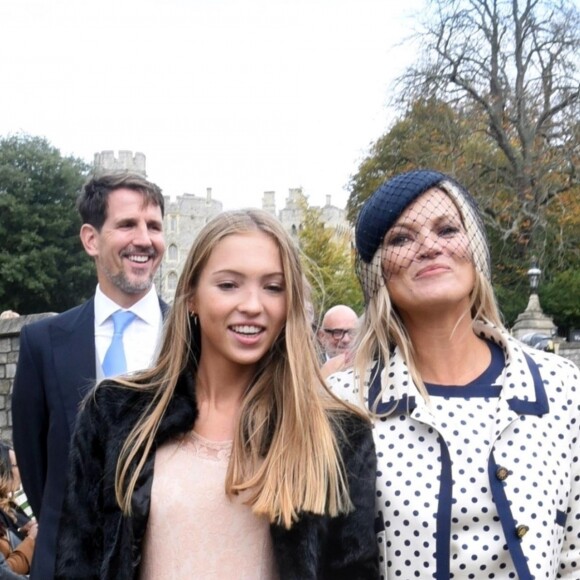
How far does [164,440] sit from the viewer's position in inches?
83.7

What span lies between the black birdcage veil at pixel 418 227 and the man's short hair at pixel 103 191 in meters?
1.18

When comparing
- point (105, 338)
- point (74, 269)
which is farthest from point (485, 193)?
point (105, 338)

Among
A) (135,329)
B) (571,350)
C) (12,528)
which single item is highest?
(571,350)

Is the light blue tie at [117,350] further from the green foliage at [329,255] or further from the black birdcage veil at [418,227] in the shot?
the green foliage at [329,255]

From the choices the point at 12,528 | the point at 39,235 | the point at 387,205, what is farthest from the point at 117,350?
the point at 39,235

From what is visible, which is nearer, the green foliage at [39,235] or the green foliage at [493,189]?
the green foliage at [493,189]

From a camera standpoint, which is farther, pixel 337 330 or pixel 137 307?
pixel 337 330

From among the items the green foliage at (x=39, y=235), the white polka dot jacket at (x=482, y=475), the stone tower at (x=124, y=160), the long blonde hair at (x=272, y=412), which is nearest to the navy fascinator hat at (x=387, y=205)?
the long blonde hair at (x=272, y=412)

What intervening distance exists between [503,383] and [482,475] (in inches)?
10.0

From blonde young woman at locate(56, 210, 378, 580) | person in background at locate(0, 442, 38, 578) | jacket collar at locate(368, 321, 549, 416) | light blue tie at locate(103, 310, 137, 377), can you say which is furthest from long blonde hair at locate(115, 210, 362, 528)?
person in background at locate(0, 442, 38, 578)

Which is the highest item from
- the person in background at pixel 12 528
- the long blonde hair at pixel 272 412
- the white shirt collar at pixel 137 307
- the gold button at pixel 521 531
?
the white shirt collar at pixel 137 307

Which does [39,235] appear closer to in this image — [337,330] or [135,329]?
[337,330]

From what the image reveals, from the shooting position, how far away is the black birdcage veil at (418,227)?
7.14 feet

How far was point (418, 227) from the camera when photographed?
219 cm
